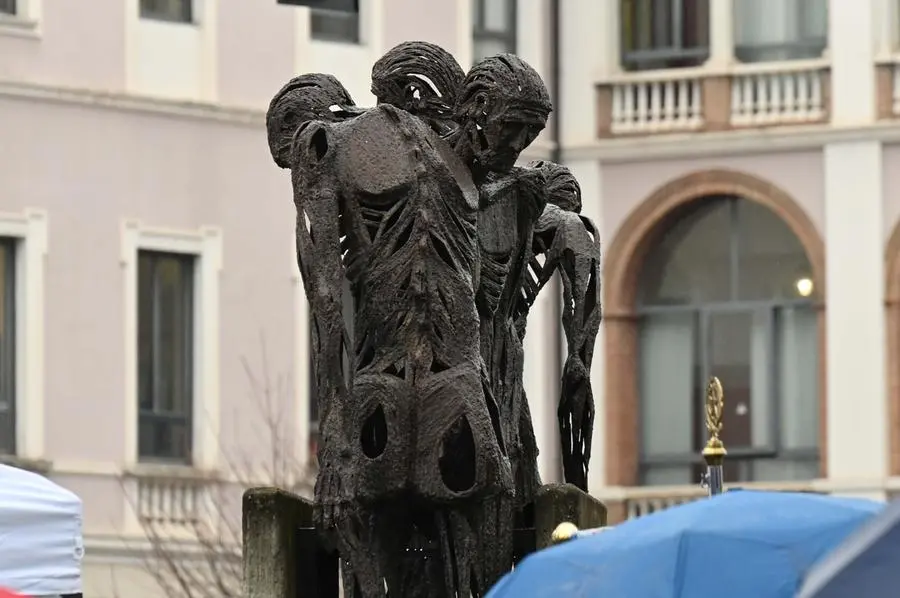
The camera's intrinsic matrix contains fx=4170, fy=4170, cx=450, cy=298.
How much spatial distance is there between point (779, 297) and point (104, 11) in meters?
9.14

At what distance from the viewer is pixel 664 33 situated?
158 feet

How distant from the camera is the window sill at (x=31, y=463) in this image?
41.2 m

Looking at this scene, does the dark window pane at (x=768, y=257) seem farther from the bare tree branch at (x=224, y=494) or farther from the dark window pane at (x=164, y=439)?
A: the dark window pane at (x=164, y=439)

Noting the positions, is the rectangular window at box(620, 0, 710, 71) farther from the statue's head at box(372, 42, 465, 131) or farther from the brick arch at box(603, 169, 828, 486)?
the statue's head at box(372, 42, 465, 131)

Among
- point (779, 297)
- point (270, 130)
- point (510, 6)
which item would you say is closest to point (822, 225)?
point (779, 297)

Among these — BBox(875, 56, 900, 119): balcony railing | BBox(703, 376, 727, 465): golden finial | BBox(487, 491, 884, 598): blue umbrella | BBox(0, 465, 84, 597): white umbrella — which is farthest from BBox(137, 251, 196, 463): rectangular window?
BBox(487, 491, 884, 598): blue umbrella

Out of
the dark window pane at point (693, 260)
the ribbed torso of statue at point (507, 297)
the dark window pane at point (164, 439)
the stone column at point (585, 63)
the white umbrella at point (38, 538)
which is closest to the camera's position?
the ribbed torso of statue at point (507, 297)

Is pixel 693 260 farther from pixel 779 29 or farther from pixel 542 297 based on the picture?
pixel 779 29

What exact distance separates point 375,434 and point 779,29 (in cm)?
3448

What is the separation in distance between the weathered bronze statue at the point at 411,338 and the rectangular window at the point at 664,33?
3441 cm

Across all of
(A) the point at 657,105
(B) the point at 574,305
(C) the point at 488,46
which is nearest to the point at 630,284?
(A) the point at 657,105

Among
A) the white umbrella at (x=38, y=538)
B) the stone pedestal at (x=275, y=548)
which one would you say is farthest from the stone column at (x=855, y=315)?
the stone pedestal at (x=275, y=548)

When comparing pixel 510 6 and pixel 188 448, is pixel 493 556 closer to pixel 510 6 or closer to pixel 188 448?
pixel 188 448

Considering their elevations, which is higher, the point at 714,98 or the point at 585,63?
the point at 585,63
